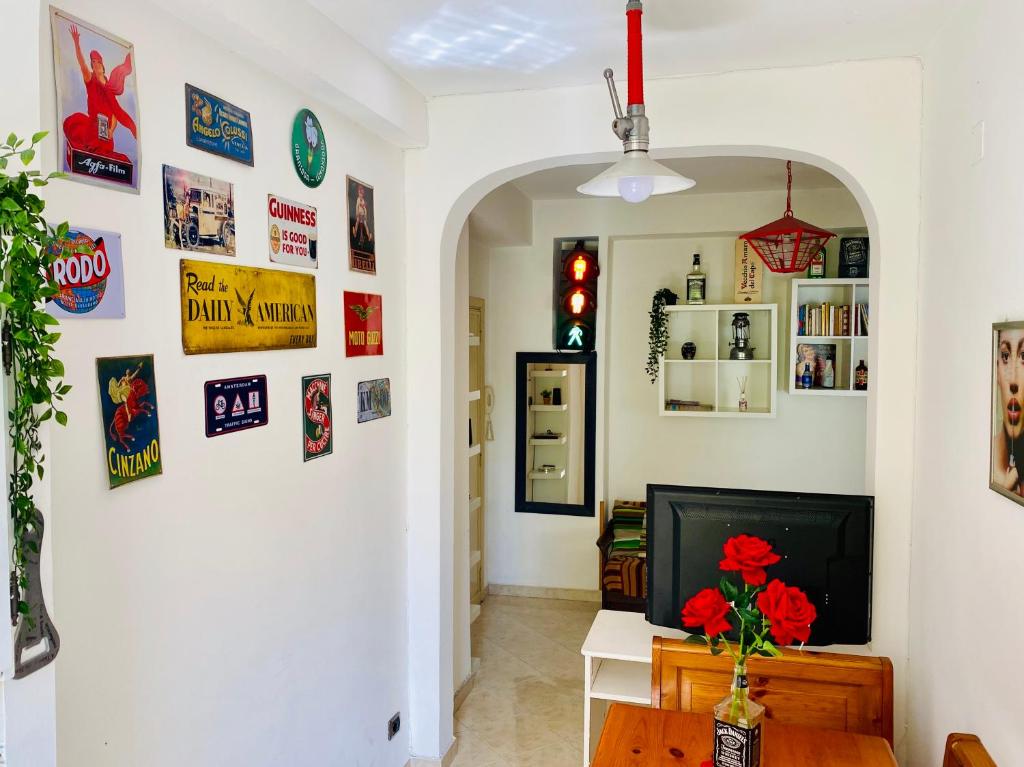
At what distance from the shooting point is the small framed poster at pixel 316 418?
2.29m

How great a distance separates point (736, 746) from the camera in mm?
1577

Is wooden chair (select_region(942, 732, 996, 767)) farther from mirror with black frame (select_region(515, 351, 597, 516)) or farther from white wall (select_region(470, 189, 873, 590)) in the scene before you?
mirror with black frame (select_region(515, 351, 597, 516))

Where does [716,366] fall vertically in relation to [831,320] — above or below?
below

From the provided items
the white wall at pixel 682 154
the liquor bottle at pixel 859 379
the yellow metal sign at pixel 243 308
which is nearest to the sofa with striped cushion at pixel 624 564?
the liquor bottle at pixel 859 379

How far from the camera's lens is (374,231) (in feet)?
8.88

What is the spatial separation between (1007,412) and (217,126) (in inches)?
75.7

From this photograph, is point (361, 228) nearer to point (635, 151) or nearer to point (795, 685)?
point (635, 151)

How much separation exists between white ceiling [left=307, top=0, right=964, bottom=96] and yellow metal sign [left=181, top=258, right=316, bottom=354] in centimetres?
77

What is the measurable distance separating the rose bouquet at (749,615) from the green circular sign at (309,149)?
1.59 meters

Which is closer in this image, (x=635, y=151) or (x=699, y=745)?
(x=635, y=151)

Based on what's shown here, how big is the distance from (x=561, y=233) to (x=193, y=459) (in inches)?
145

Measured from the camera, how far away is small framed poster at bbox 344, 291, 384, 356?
255 cm

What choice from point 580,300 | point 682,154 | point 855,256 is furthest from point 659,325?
point 682,154

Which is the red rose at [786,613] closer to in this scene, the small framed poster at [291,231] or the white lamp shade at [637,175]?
the white lamp shade at [637,175]
